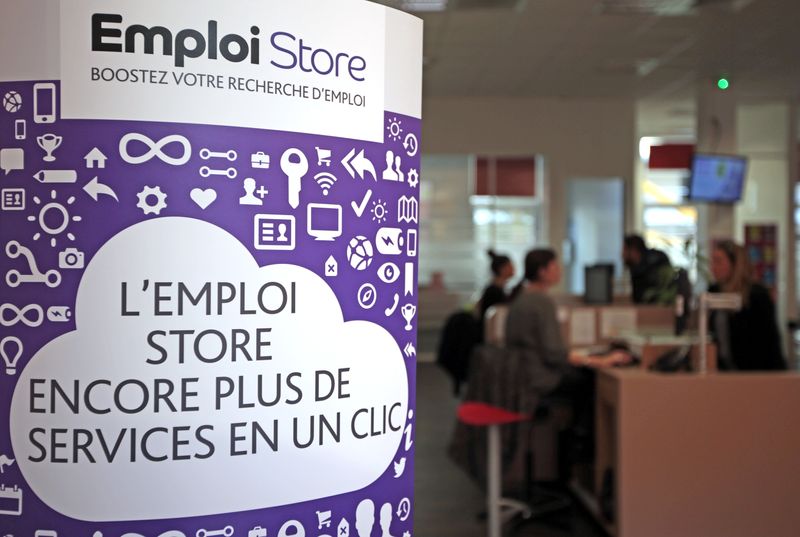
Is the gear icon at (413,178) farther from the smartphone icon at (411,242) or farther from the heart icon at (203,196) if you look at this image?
the heart icon at (203,196)

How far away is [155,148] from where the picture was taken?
1368 mm

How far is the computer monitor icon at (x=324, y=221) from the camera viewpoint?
1470 millimetres

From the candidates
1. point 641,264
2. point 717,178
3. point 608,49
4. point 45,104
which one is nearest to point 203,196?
point 45,104

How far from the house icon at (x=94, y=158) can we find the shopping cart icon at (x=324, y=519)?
0.68 metres

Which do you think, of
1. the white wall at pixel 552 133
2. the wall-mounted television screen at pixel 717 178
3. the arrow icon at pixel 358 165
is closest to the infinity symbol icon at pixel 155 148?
the arrow icon at pixel 358 165

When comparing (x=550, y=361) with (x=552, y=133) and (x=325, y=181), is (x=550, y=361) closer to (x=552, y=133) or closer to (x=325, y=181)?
(x=325, y=181)

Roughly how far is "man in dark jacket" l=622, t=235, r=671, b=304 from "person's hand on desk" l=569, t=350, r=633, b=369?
160 cm

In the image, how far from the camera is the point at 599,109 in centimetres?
1063

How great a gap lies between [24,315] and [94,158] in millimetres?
270

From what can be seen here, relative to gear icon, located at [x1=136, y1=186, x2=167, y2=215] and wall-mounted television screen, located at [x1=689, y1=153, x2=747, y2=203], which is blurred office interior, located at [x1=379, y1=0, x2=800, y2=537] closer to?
wall-mounted television screen, located at [x1=689, y1=153, x2=747, y2=203]

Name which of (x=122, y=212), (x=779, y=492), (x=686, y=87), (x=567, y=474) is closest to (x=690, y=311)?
(x=779, y=492)

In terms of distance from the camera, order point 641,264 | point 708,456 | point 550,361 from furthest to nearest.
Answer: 1. point 641,264
2. point 550,361
3. point 708,456

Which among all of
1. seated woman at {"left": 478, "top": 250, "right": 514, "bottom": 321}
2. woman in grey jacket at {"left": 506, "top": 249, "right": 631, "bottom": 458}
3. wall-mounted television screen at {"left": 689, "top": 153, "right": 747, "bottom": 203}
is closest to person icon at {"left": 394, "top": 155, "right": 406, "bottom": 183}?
woman in grey jacket at {"left": 506, "top": 249, "right": 631, "bottom": 458}

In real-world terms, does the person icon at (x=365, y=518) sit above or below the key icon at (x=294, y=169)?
below
